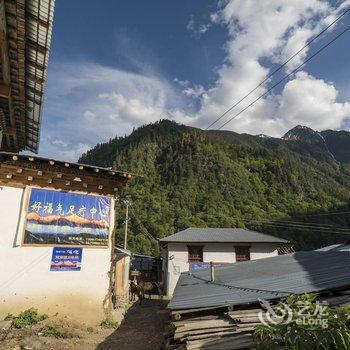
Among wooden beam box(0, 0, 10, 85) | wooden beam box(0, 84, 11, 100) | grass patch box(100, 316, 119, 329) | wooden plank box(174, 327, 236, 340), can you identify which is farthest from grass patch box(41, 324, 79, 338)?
wooden beam box(0, 0, 10, 85)

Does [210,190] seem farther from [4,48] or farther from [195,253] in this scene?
[4,48]

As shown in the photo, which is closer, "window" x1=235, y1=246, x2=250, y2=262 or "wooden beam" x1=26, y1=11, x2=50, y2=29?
"wooden beam" x1=26, y1=11, x2=50, y2=29

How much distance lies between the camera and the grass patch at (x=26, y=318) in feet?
38.9

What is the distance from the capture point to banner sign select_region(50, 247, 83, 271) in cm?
1331

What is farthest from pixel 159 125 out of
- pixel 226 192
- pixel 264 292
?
pixel 264 292

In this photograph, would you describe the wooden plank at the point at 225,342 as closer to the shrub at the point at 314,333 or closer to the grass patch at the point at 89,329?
the shrub at the point at 314,333

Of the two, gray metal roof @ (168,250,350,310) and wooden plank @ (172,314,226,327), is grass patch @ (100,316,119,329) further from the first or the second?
wooden plank @ (172,314,226,327)

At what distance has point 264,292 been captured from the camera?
8000 mm

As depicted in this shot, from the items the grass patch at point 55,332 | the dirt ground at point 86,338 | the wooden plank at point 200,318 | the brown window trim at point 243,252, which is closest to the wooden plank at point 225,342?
the wooden plank at point 200,318

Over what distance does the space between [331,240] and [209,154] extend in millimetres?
45267

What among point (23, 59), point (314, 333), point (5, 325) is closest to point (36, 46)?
point (23, 59)

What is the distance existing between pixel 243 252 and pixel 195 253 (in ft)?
15.2

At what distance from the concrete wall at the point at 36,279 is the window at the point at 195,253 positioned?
1706cm

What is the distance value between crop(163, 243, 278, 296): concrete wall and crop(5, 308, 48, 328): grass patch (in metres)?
18.4
